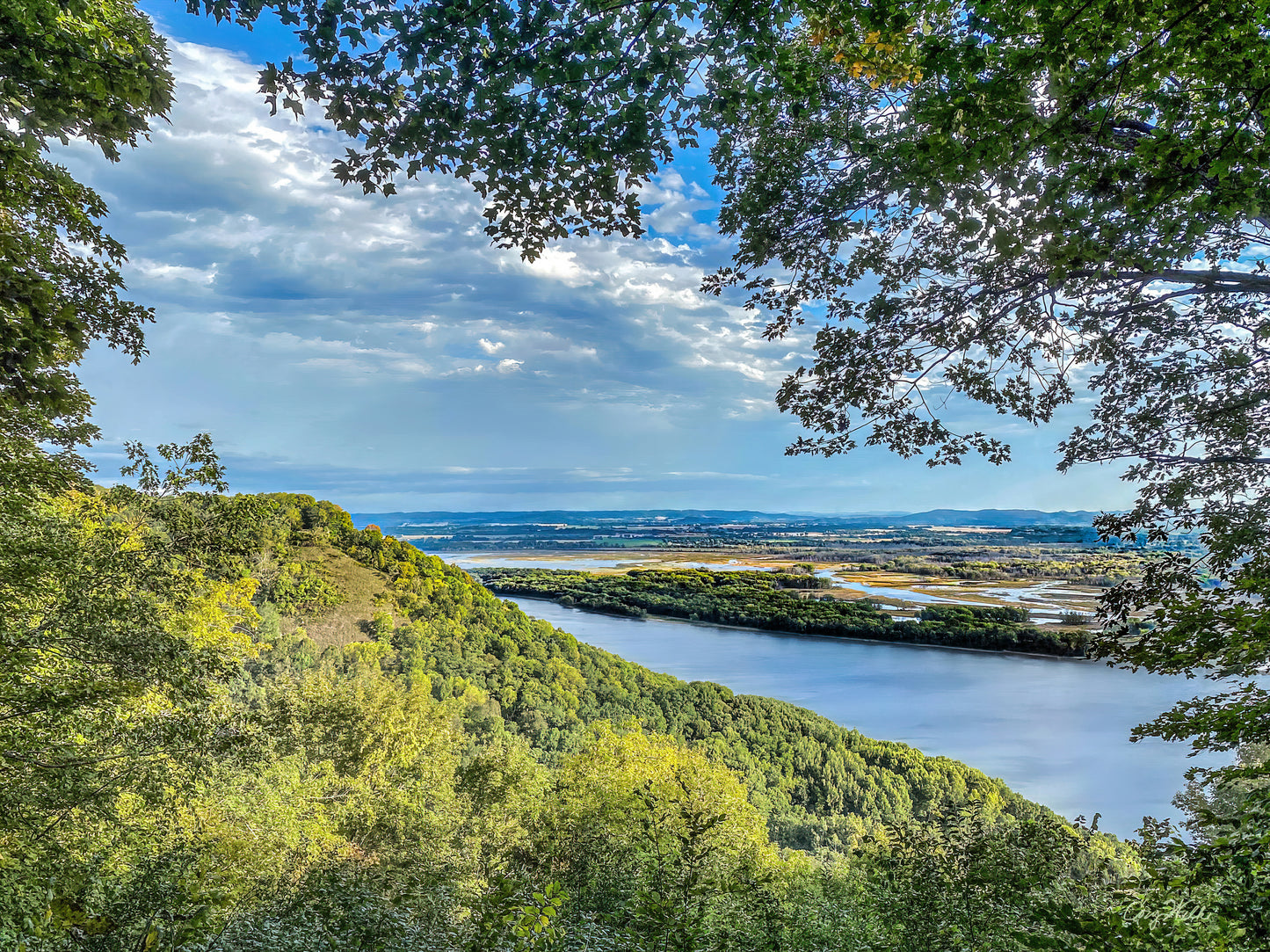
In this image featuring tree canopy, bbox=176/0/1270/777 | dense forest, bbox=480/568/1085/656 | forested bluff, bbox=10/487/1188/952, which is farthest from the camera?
dense forest, bbox=480/568/1085/656

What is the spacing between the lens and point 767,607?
4381 centimetres

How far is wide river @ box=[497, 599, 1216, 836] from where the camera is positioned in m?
20.0

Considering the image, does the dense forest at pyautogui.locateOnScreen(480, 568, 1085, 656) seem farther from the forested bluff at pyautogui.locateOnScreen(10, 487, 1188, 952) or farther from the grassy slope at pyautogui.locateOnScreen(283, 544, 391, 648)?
the grassy slope at pyautogui.locateOnScreen(283, 544, 391, 648)

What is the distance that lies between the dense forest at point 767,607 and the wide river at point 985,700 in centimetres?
149

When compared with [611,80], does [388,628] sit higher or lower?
lower

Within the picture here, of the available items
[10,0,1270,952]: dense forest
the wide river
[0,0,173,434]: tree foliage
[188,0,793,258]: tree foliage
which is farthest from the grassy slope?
[188,0,793,258]: tree foliage

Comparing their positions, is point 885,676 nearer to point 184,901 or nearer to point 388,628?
point 388,628

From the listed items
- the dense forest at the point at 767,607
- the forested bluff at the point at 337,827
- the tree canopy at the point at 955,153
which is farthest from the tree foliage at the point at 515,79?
the dense forest at the point at 767,607

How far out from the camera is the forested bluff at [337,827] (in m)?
5.55

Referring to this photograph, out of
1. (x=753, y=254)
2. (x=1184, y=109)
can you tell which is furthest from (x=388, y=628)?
(x=1184, y=109)

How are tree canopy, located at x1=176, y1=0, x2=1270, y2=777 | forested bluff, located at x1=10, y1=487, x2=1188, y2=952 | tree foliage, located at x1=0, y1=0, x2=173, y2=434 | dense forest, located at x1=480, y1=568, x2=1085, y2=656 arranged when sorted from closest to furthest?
tree canopy, located at x1=176, y1=0, x2=1270, y2=777
tree foliage, located at x1=0, y1=0, x2=173, y2=434
forested bluff, located at x1=10, y1=487, x2=1188, y2=952
dense forest, located at x1=480, y1=568, x2=1085, y2=656

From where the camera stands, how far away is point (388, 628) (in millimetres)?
35500

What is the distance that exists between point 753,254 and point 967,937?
6946 mm

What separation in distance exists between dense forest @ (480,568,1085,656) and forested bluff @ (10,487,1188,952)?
7.95 meters
